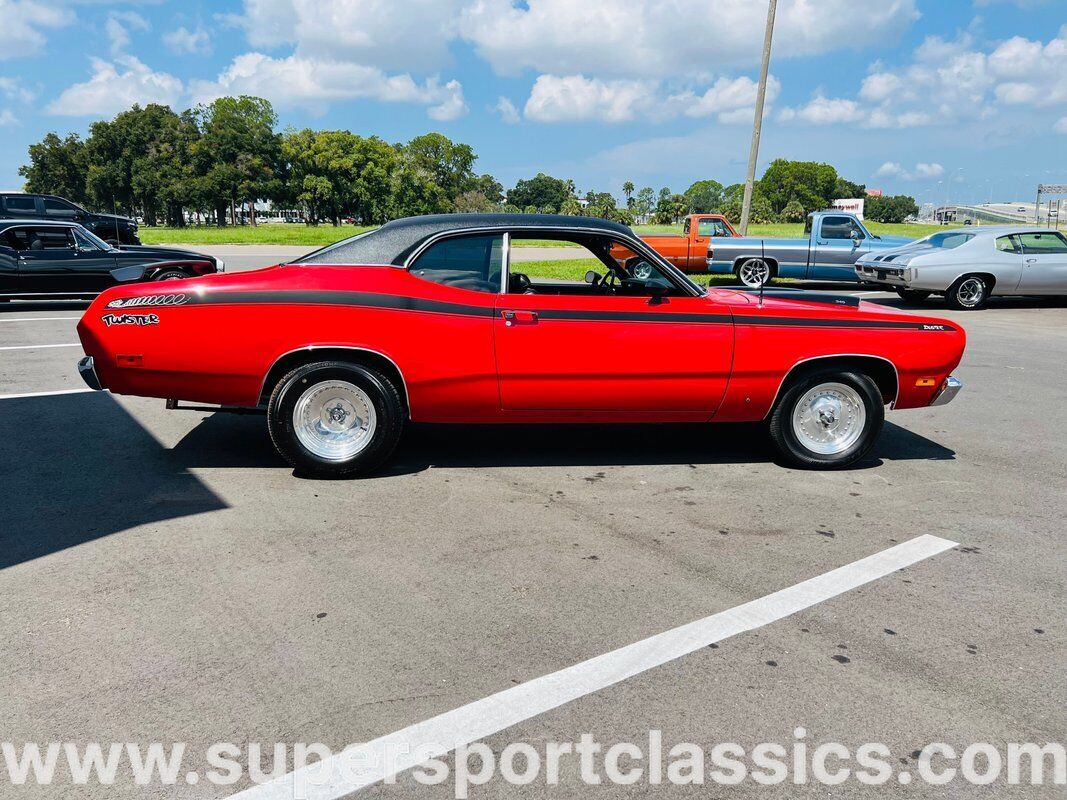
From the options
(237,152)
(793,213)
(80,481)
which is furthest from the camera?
(793,213)

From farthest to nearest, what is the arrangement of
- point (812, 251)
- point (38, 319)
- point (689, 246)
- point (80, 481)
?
point (689, 246) → point (812, 251) → point (38, 319) → point (80, 481)

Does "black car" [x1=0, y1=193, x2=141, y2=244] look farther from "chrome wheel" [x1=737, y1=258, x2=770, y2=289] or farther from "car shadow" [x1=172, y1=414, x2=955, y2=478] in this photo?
"car shadow" [x1=172, y1=414, x2=955, y2=478]

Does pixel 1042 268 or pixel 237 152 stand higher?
pixel 237 152

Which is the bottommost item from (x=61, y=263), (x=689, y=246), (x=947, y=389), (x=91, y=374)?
(x=91, y=374)

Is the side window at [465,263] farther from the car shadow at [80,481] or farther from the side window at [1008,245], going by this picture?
the side window at [1008,245]

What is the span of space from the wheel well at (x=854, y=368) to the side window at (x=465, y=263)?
2.02 m

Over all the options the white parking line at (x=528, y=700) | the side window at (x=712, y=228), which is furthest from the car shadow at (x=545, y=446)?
the side window at (x=712, y=228)

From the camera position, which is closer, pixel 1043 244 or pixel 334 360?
pixel 334 360

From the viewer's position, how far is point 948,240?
631 inches

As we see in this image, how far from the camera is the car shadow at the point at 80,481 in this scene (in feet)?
14.1

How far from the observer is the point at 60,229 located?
13.4m

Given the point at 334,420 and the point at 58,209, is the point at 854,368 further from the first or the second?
the point at 58,209

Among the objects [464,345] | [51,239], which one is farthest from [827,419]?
[51,239]

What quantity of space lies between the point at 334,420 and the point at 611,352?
1.78m
